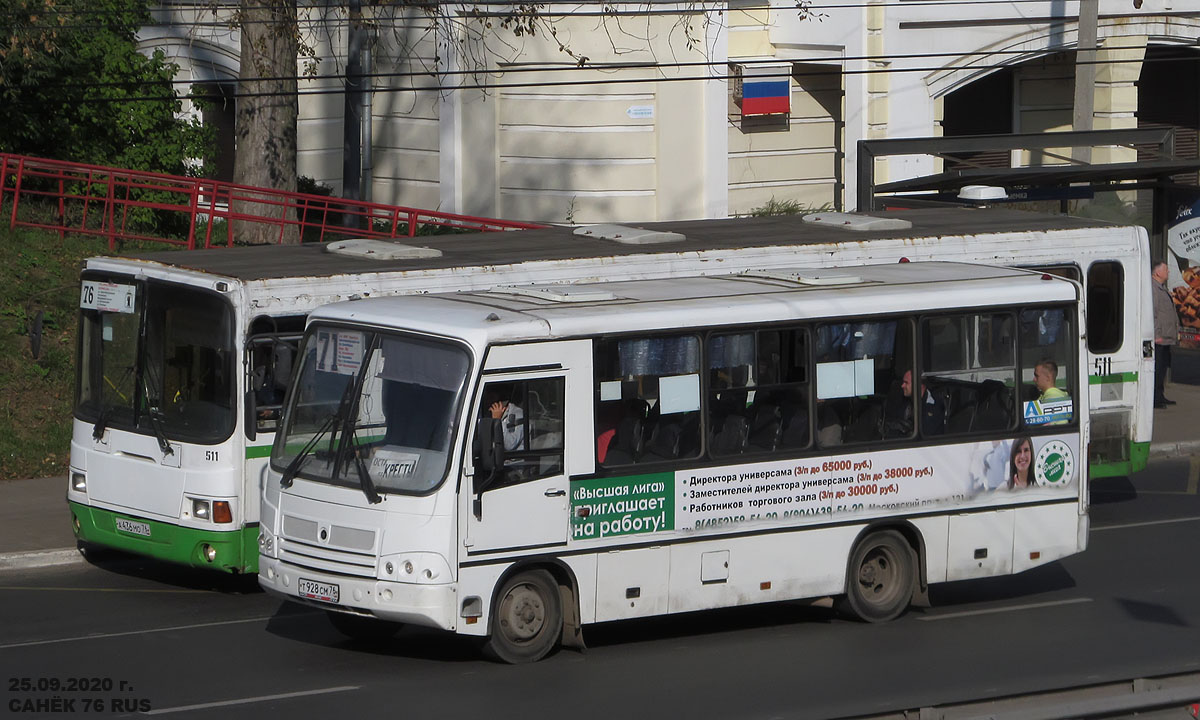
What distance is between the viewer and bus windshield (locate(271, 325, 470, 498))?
10.6 meters

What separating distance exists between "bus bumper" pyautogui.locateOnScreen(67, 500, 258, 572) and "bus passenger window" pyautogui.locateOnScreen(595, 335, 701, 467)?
10.5ft

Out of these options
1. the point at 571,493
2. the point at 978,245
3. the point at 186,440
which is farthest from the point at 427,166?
the point at 571,493

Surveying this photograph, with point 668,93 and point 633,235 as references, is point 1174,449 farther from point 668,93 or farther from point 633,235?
point 668,93

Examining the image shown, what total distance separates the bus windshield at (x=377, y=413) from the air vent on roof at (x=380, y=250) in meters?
2.75

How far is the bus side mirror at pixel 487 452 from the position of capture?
1055 cm

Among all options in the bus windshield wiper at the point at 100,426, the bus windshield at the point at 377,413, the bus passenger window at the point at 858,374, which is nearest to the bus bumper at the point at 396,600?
the bus windshield at the point at 377,413

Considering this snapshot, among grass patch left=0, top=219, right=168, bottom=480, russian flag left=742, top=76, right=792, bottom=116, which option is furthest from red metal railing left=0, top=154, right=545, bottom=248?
russian flag left=742, top=76, right=792, bottom=116

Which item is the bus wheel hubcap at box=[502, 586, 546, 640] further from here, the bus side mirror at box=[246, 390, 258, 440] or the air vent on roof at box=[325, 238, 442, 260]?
A: the air vent on roof at box=[325, 238, 442, 260]

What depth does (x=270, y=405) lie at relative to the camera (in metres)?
12.8

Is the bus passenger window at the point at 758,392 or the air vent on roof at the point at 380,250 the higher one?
the air vent on roof at the point at 380,250

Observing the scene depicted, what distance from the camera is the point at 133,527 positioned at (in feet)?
43.5

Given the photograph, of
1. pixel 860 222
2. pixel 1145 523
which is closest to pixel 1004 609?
pixel 1145 523

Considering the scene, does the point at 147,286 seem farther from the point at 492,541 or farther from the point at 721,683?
the point at 721,683

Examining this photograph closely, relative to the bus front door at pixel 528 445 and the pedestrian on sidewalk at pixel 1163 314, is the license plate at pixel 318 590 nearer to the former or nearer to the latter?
the bus front door at pixel 528 445
